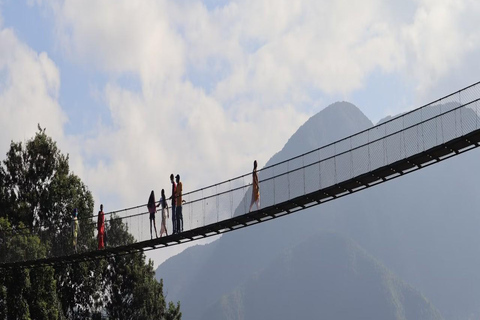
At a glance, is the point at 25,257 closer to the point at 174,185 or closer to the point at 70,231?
the point at 70,231

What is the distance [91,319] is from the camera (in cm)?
5041

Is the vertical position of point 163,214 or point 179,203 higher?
point 179,203

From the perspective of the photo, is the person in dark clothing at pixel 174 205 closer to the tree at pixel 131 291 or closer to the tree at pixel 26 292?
the tree at pixel 26 292

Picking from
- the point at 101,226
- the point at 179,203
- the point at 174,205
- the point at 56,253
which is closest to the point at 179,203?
the point at 179,203

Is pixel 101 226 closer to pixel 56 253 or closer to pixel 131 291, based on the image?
pixel 56 253

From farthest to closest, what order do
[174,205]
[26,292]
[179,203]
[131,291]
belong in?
1. [131,291]
2. [26,292]
3. [174,205]
4. [179,203]

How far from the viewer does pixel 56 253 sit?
38.0m

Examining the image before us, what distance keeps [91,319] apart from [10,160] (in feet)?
37.4

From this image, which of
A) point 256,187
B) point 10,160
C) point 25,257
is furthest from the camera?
point 10,160

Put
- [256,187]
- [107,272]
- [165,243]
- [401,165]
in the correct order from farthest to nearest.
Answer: [107,272], [165,243], [256,187], [401,165]

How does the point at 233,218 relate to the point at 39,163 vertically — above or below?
below

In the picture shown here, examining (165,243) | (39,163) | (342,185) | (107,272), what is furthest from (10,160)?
(342,185)

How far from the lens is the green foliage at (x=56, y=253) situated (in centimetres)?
3878

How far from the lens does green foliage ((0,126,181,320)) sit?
38781 millimetres
